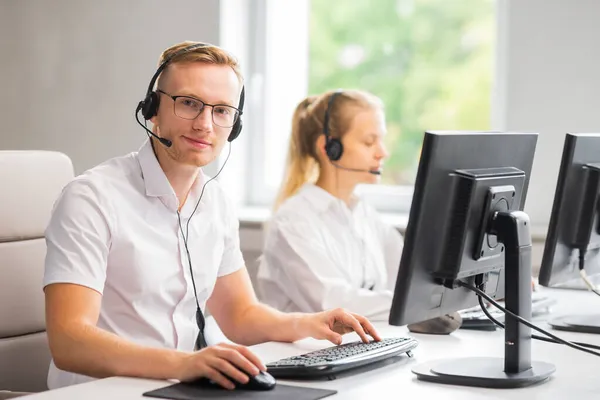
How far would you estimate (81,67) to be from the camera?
3842 mm

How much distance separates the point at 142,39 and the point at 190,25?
23cm

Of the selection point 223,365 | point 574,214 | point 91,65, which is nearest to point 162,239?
point 223,365

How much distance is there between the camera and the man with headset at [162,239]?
159 cm

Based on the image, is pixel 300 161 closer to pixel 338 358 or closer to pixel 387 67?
pixel 387 67

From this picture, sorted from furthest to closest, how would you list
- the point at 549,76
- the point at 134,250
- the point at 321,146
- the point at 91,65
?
the point at 91,65 < the point at 549,76 < the point at 321,146 < the point at 134,250

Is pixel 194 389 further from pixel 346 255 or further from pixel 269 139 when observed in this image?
pixel 269 139

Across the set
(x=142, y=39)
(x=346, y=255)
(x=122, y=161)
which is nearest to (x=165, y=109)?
(x=122, y=161)

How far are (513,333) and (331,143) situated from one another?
1231mm

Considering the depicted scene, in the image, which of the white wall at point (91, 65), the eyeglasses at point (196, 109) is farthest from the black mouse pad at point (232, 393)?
the white wall at point (91, 65)

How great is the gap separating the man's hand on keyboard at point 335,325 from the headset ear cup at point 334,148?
34.4 inches

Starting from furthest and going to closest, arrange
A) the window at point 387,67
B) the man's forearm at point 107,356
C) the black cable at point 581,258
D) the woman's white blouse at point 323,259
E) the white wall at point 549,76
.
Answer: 1. the window at point 387,67
2. the white wall at point 549,76
3. the woman's white blouse at point 323,259
4. the black cable at point 581,258
5. the man's forearm at point 107,356

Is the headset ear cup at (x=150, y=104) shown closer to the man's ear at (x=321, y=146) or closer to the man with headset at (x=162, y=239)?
the man with headset at (x=162, y=239)

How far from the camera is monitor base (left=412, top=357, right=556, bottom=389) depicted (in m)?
1.43

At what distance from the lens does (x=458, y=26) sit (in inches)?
140
